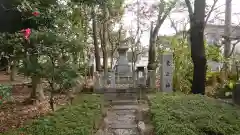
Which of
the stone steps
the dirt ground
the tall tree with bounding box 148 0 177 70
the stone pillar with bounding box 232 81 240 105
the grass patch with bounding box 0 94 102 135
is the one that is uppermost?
the tall tree with bounding box 148 0 177 70

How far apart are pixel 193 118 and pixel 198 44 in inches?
138

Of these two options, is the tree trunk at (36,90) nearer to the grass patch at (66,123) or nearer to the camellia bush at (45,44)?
the camellia bush at (45,44)

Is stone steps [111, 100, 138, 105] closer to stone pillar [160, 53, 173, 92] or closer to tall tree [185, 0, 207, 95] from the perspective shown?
stone pillar [160, 53, 173, 92]

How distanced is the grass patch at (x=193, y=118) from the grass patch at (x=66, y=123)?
1.40 m

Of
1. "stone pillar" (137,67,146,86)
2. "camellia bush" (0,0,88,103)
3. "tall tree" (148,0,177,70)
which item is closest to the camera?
"camellia bush" (0,0,88,103)

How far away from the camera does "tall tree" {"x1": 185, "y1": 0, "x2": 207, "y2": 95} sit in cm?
762

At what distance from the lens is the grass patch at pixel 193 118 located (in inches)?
173

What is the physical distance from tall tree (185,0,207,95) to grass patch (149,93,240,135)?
1.65 metres

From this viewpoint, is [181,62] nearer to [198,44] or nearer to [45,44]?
[198,44]

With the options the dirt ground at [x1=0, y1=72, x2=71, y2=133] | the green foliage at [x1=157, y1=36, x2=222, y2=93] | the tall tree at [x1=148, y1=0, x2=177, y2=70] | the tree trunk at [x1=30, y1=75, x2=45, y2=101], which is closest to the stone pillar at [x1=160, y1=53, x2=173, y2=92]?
the green foliage at [x1=157, y1=36, x2=222, y2=93]

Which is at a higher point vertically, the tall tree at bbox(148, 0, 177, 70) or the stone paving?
the tall tree at bbox(148, 0, 177, 70)

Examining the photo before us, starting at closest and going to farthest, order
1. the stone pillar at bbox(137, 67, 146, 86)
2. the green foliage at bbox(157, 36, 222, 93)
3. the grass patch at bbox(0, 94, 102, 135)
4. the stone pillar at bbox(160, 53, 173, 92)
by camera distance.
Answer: the grass patch at bbox(0, 94, 102, 135) < the stone pillar at bbox(160, 53, 173, 92) < the green foliage at bbox(157, 36, 222, 93) < the stone pillar at bbox(137, 67, 146, 86)

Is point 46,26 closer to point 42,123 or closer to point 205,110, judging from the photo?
point 42,123

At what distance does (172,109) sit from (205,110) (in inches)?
29.6
